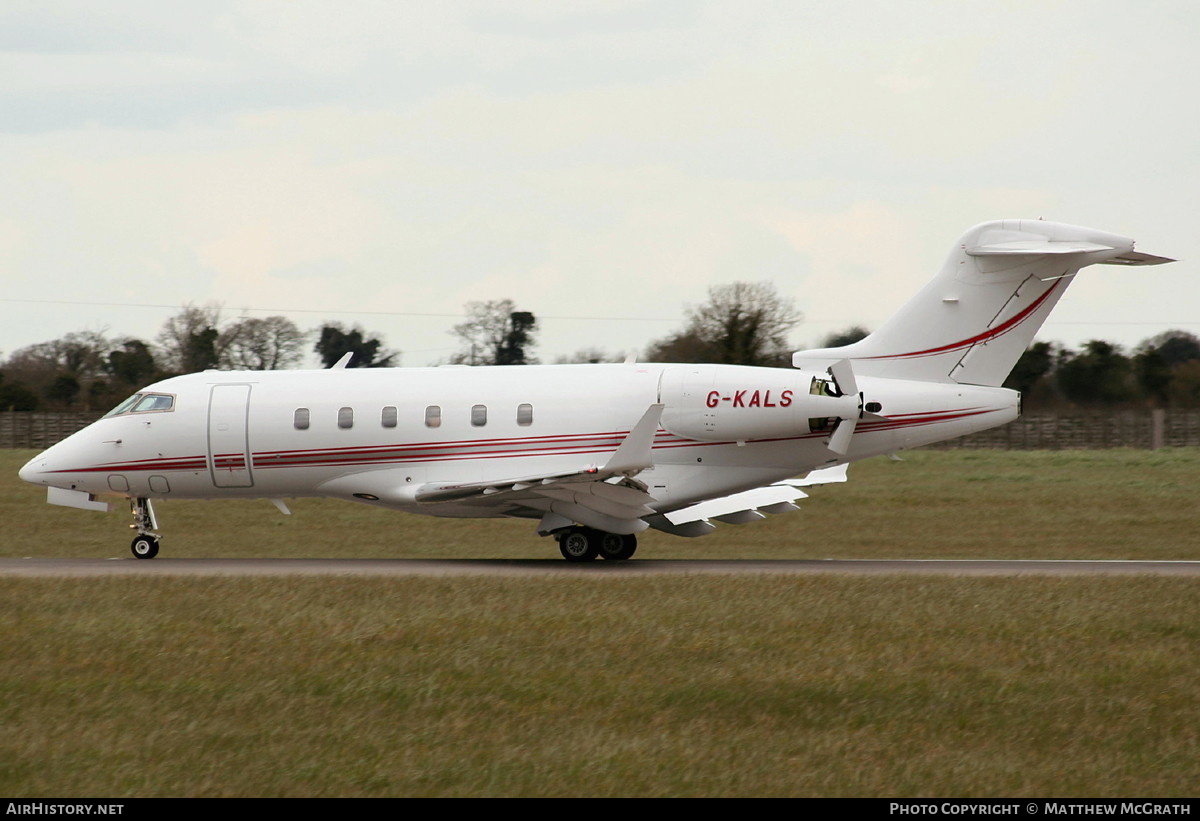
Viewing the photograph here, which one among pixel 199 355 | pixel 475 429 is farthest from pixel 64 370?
pixel 475 429

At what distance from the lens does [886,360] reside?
21.8m

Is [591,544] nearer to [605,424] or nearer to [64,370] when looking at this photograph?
[605,424]

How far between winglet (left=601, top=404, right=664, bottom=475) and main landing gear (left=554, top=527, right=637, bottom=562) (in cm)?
204

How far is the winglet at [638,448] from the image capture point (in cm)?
1980

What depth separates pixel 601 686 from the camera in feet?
38.1

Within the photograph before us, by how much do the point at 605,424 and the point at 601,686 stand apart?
10.2 meters

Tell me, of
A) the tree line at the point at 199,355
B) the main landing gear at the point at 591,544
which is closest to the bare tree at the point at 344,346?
the tree line at the point at 199,355

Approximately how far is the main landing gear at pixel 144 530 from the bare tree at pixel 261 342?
28970 mm

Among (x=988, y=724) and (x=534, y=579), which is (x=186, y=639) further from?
(x=988, y=724)

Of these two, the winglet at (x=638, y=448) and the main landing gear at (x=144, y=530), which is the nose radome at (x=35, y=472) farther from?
the winglet at (x=638, y=448)
